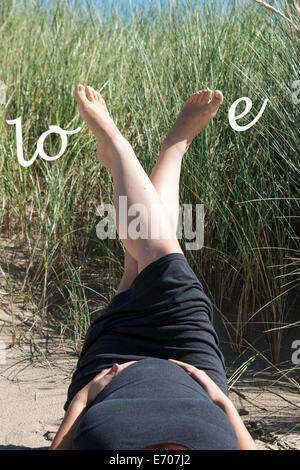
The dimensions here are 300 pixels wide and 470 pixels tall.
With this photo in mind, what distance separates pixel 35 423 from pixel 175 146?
39.9 inches

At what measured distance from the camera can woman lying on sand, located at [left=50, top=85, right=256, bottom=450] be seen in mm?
1354

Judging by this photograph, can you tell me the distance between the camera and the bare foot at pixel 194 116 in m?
2.38

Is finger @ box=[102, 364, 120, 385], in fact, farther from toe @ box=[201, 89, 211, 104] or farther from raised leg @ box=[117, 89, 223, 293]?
toe @ box=[201, 89, 211, 104]

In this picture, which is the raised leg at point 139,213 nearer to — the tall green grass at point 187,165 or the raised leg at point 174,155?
the raised leg at point 174,155

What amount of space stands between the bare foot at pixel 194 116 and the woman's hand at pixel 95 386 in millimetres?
987

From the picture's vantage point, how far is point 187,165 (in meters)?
2.78

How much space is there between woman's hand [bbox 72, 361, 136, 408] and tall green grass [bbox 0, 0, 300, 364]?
2.95 ft

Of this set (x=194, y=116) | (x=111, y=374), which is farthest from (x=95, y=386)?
(x=194, y=116)

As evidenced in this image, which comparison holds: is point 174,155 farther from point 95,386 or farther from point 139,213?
point 95,386

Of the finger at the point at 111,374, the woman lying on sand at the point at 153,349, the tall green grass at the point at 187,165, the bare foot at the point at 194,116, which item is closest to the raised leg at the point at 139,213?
the woman lying on sand at the point at 153,349

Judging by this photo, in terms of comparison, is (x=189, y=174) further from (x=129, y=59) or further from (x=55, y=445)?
(x=55, y=445)

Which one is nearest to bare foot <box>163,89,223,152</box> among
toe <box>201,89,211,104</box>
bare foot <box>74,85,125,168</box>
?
toe <box>201,89,211,104</box>

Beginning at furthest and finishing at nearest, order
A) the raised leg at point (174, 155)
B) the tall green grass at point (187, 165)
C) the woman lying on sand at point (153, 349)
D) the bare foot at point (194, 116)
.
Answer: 1. the tall green grass at point (187, 165)
2. the bare foot at point (194, 116)
3. the raised leg at point (174, 155)
4. the woman lying on sand at point (153, 349)
